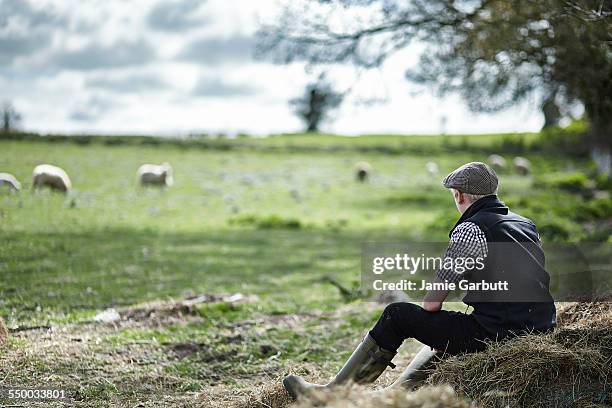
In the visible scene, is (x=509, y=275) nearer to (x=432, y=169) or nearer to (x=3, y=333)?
(x=3, y=333)

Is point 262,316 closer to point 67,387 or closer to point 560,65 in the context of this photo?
point 67,387

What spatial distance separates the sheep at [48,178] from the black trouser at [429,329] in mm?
13763

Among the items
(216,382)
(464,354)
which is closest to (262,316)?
(216,382)

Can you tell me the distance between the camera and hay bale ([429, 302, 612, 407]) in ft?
16.9

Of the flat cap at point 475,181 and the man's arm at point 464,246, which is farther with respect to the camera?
the flat cap at point 475,181

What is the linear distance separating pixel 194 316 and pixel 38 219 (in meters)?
7.65

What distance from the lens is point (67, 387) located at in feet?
21.1

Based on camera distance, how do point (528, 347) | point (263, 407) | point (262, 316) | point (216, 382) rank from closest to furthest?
point (528, 347), point (263, 407), point (216, 382), point (262, 316)

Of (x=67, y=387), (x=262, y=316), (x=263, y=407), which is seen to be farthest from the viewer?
(x=262, y=316)

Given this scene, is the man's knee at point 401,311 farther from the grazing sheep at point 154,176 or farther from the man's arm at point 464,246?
the grazing sheep at point 154,176

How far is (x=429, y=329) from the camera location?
5402mm

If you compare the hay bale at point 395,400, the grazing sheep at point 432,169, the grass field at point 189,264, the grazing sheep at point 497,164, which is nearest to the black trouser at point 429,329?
the hay bale at point 395,400

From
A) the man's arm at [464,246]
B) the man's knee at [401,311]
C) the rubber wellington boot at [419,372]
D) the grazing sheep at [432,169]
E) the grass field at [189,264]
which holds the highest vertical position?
the man's arm at [464,246]

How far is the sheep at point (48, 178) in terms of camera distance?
688 inches
